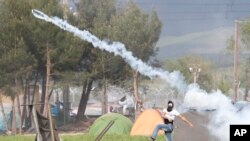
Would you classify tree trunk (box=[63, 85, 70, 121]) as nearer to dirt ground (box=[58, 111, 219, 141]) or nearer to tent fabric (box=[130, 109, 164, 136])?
tent fabric (box=[130, 109, 164, 136])

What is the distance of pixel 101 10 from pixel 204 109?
27.3 meters

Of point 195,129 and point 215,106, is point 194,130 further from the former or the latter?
point 215,106

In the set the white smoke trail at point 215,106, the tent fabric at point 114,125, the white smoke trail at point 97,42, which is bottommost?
the tent fabric at point 114,125

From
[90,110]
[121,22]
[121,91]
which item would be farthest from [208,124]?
[90,110]

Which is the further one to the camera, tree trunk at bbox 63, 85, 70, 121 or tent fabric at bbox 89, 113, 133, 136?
tree trunk at bbox 63, 85, 70, 121

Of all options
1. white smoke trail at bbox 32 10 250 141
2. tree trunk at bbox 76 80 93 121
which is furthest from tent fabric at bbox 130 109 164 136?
tree trunk at bbox 76 80 93 121

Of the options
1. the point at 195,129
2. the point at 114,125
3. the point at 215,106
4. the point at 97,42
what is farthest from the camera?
the point at 97,42

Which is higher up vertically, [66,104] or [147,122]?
→ [66,104]

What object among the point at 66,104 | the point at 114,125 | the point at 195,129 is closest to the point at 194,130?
the point at 195,129

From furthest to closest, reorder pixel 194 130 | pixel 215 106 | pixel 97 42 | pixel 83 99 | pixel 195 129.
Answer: pixel 83 99, pixel 97 42, pixel 215 106, pixel 194 130, pixel 195 129

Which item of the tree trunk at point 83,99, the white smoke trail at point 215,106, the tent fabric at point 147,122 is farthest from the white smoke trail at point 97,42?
the white smoke trail at point 215,106

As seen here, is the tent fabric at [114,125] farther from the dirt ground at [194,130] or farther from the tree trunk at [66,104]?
the tree trunk at [66,104]

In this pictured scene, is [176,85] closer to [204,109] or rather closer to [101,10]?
[204,109]

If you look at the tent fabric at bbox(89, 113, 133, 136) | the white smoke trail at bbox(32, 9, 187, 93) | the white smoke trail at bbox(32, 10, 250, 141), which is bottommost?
the tent fabric at bbox(89, 113, 133, 136)
